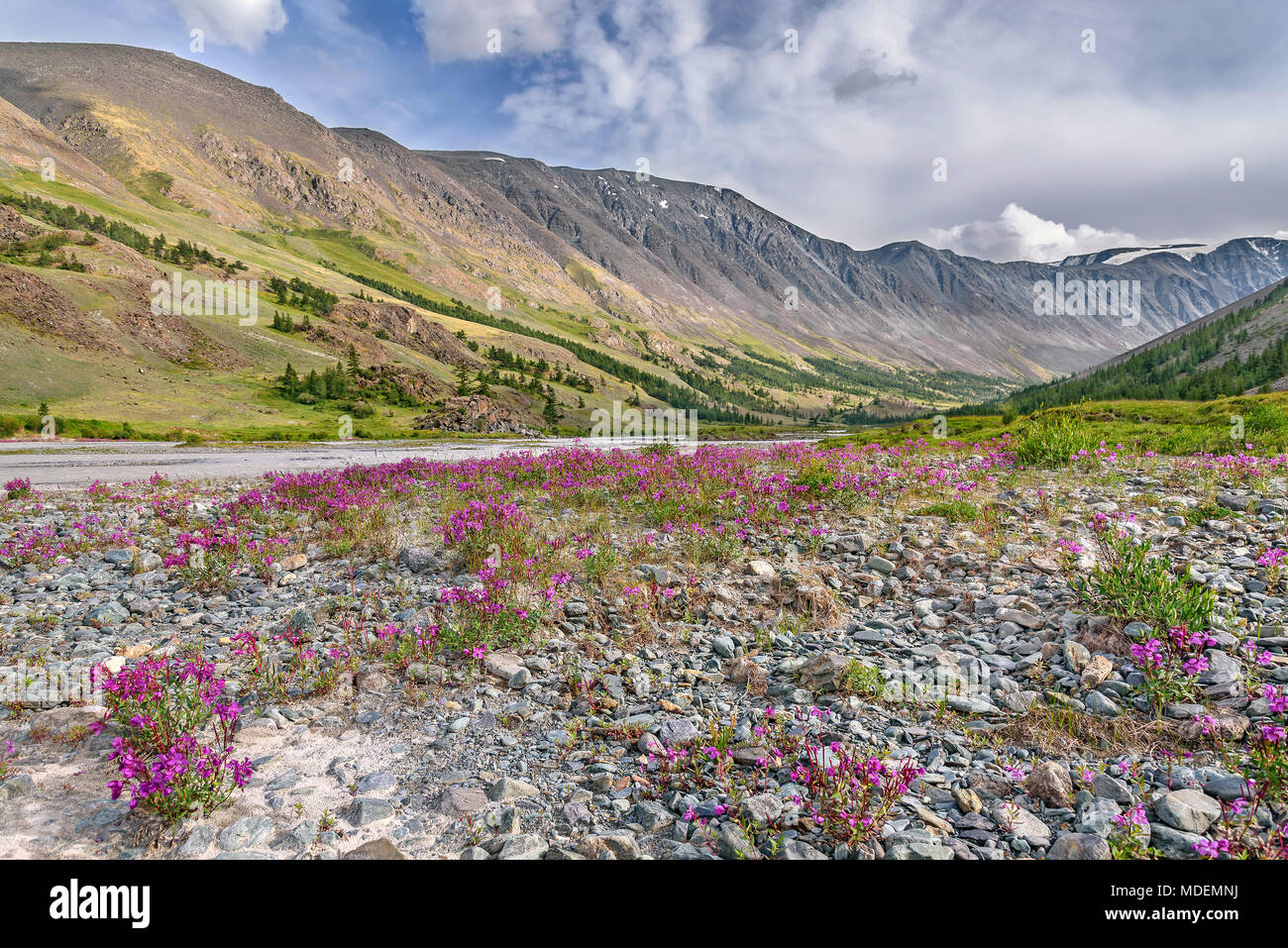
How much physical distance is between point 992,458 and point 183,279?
16259 cm

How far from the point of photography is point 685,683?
19.3 ft

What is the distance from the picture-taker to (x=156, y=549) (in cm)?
1056

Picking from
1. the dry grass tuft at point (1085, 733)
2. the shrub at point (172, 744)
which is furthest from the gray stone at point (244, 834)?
the dry grass tuft at point (1085, 733)

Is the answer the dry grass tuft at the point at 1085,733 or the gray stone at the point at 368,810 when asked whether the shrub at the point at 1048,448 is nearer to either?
the dry grass tuft at the point at 1085,733

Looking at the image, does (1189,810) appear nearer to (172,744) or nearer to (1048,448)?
(172,744)

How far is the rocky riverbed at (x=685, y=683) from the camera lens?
3.62 m

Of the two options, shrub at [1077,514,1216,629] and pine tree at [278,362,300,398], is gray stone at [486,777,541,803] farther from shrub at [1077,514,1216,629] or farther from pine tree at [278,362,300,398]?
pine tree at [278,362,300,398]

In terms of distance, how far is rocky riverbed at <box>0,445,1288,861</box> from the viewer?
362cm

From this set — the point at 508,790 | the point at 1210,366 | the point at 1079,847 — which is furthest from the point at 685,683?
the point at 1210,366

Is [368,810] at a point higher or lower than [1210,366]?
lower

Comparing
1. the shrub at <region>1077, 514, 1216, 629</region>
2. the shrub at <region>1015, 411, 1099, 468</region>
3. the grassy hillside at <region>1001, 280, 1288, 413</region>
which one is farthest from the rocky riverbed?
the grassy hillside at <region>1001, 280, 1288, 413</region>

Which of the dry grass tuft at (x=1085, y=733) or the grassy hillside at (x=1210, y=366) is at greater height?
the grassy hillside at (x=1210, y=366)
